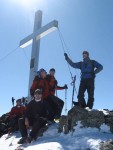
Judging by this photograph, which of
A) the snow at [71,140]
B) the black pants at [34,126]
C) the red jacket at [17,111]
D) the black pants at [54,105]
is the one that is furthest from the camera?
the red jacket at [17,111]

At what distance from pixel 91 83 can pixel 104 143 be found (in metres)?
4.13

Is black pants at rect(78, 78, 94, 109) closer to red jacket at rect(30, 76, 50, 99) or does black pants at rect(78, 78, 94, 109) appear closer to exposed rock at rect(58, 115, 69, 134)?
red jacket at rect(30, 76, 50, 99)

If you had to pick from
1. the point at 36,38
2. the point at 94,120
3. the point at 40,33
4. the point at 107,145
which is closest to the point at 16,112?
the point at 36,38

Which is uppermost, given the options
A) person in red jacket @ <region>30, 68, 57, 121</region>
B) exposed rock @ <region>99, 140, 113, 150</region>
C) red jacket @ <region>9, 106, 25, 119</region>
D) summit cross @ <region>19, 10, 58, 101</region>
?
summit cross @ <region>19, 10, 58, 101</region>

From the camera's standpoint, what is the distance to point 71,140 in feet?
29.2

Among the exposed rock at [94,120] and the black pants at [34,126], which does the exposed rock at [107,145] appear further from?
the black pants at [34,126]

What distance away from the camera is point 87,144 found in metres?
8.24

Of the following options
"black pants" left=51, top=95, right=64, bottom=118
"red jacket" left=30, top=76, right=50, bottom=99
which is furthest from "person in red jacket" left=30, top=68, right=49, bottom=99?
"black pants" left=51, top=95, right=64, bottom=118

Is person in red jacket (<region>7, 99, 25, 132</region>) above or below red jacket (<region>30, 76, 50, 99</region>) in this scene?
below

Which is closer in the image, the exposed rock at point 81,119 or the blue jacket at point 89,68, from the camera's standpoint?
the exposed rock at point 81,119

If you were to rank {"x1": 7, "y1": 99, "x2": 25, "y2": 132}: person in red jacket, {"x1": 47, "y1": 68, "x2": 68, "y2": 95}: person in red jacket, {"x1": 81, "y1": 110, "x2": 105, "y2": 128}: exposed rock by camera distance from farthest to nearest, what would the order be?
{"x1": 7, "y1": 99, "x2": 25, "y2": 132}: person in red jacket, {"x1": 47, "y1": 68, "x2": 68, "y2": 95}: person in red jacket, {"x1": 81, "y1": 110, "x2": 105, "y2": 128}: exposed rock

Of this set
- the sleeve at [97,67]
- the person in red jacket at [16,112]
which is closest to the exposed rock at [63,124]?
the sleeve at [97,67]

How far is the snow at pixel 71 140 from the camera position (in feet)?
27.0

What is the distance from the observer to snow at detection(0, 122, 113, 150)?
823 centimetres
